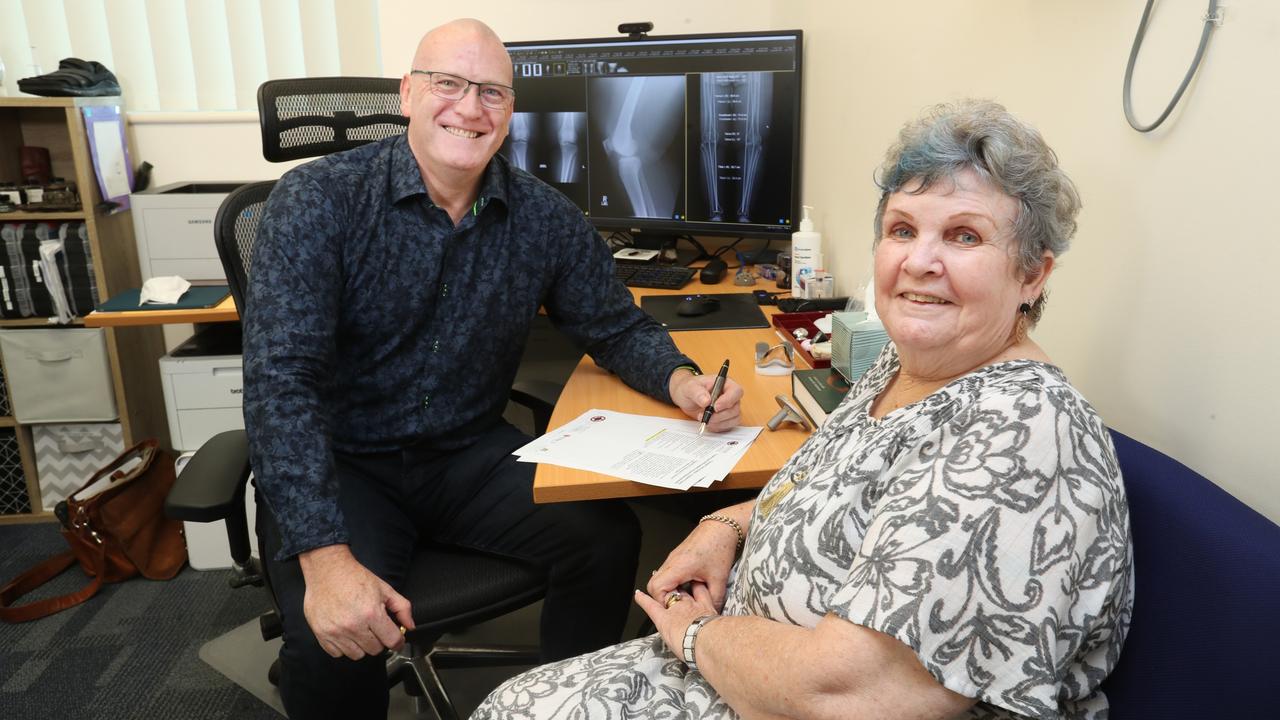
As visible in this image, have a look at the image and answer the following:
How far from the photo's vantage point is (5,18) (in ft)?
9.35

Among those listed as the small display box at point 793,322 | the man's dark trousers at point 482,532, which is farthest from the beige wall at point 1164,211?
the man's dark trousers at point 482,532

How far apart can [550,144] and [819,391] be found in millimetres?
1430

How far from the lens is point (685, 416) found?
1.59m

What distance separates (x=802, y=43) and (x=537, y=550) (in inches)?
58.4

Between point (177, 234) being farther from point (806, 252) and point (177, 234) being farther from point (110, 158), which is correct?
point (806, 252)

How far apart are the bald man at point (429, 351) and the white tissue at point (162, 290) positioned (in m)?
1.06

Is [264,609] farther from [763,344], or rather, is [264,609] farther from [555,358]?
[763,344]

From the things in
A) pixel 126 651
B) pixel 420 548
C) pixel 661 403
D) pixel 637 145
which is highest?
pixel 637 145

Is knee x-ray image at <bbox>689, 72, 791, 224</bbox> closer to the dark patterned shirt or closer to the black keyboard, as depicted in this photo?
the black keyboard

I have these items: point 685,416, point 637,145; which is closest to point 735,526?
point 685,416

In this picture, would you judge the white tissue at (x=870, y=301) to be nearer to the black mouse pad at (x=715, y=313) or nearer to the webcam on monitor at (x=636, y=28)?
the black mouse pad at (x=715, y=313)

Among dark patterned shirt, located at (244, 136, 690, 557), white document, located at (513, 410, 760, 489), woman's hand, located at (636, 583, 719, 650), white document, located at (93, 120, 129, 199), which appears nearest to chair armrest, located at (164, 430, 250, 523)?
dark patterned shirt, located at (244, 136, 690, 557)

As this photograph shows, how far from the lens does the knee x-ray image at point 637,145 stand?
8.26ft

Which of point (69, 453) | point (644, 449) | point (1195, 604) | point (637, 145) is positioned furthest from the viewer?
point (69, 453)
